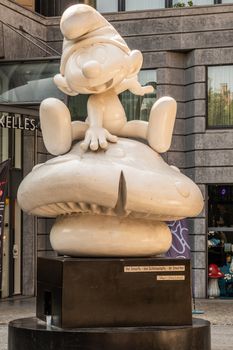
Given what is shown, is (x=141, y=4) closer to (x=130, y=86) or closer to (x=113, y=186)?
(x=130, y=86)

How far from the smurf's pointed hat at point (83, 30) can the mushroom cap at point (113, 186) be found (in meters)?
1.36

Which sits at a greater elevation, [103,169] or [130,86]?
[130,86]

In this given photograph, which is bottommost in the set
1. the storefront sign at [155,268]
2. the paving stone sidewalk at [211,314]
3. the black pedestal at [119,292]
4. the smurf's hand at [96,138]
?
the paving stone sidewalk at [211,314]

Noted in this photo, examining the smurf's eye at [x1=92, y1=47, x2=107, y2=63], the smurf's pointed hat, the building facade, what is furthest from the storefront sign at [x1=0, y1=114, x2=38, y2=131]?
the smurf's eye at [x1=92, y1=47, x2=107, y2=63]

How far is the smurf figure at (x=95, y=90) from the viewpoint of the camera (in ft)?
37.8

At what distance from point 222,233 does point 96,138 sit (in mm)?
15360

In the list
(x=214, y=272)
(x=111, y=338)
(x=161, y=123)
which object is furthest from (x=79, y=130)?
(x=214, y=272)

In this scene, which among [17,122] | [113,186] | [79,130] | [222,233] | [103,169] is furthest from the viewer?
[222,233]

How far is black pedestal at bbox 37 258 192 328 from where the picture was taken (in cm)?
1078

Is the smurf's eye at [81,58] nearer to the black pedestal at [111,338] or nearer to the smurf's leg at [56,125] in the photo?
the smurf's leg at [56,125]

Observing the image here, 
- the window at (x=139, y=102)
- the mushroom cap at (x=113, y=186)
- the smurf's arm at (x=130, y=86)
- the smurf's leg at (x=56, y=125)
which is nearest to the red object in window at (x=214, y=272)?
the window at (x=139, y=102)

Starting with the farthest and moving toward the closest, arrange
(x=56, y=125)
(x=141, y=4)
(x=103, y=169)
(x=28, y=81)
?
(x=141, y=4) < (x=28, y=81) < (x=56, y=125) < (x=103, y=169)

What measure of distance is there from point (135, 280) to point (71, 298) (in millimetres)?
807

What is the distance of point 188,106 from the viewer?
26391 millimetres
